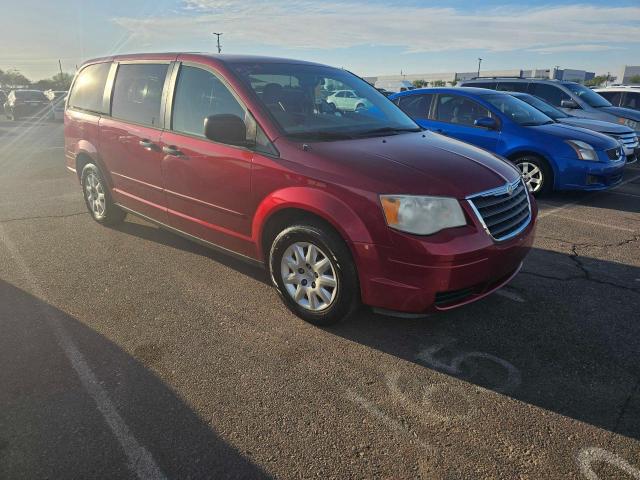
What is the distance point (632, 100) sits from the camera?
12.4m

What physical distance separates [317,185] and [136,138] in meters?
2.28

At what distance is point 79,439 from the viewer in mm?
2287

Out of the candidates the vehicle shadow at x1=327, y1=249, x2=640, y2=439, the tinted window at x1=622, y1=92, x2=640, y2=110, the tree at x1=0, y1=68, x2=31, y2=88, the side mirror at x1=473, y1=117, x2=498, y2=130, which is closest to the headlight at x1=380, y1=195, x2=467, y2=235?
the vehicle shadow at x1=327, y1=249, x2=640, y2=439

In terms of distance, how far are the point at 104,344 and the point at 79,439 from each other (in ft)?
3.02

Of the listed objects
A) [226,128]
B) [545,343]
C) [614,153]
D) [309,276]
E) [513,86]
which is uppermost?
[513,86]

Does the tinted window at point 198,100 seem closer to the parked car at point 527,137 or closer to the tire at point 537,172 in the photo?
the parked car at point 527,137

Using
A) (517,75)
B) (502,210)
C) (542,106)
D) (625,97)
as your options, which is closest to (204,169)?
(502,210)

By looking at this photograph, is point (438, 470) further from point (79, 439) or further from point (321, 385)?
point (79, 439)

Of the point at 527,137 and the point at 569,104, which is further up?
the point at 569,104

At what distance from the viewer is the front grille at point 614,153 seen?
681 cm

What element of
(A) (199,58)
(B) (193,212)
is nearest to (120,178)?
(B) (193,212)

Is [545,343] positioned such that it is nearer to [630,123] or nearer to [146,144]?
[146,144]

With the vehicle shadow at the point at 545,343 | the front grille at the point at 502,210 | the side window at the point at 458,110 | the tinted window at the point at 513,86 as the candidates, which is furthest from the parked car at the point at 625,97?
the front grille at the point at 502,210

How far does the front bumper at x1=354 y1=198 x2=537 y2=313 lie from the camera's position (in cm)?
280
